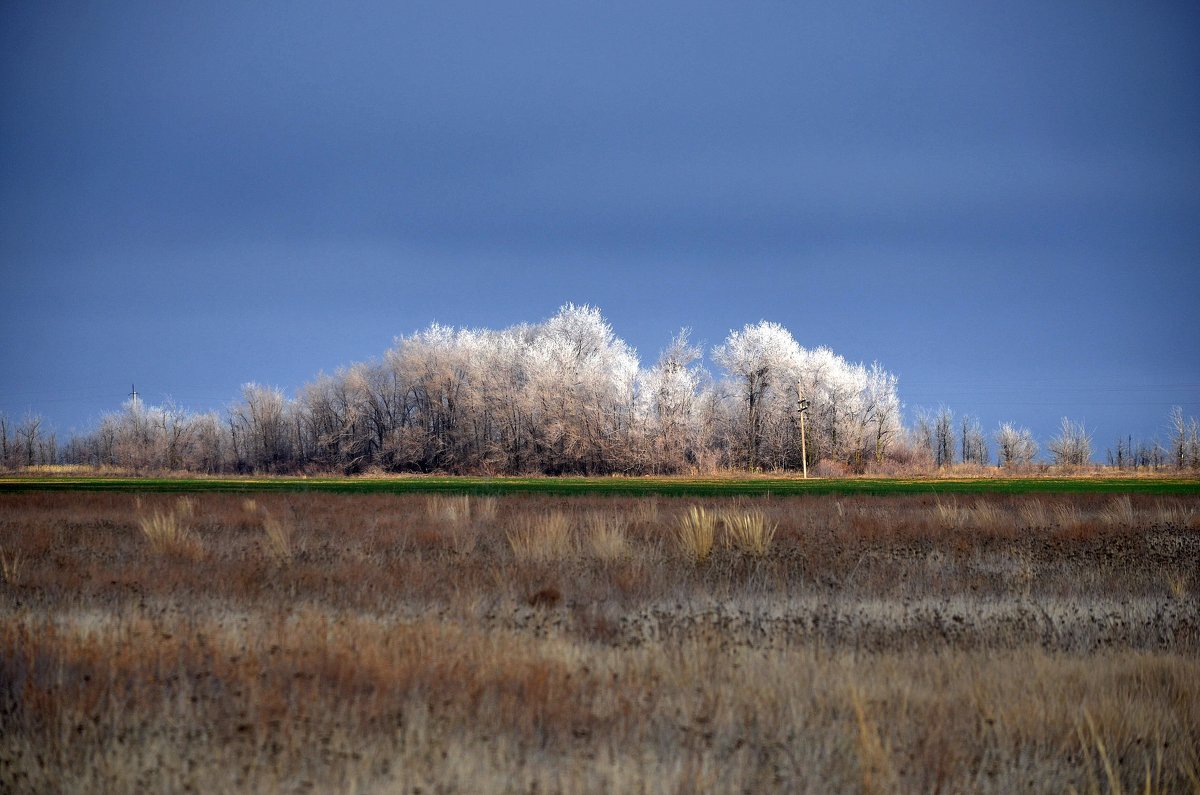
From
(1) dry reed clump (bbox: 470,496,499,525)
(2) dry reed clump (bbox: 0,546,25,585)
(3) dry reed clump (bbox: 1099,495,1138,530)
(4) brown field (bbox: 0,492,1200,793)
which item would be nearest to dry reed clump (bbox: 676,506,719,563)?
(4) brown field (bbox: 0,492,1200,793)

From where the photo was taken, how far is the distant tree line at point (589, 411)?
231 feet

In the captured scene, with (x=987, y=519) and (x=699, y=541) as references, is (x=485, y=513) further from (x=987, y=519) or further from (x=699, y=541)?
(x=987, y=519)

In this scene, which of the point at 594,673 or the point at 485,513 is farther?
the point at 485,513

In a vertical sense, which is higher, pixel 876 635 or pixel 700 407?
pixel 700 407

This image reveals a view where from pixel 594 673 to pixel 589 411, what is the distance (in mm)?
63682

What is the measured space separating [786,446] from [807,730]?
242 feet

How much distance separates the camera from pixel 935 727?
491 cm

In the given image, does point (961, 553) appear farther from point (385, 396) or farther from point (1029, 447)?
point (1029, 447)

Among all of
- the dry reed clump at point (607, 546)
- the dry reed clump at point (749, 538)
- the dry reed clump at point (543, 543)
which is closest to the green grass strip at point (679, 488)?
the dry reed clump at point (749, 538)

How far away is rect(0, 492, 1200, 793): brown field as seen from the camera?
4301 millimetres

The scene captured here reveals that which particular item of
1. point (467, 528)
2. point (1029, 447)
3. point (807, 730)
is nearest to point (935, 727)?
point (807, 730)

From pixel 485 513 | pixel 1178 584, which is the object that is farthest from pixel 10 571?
pixel 1178 584

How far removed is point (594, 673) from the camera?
5.83 m

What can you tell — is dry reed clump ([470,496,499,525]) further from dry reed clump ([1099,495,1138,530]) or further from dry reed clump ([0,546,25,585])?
dry reed clump ([1099,495,1138,530])
